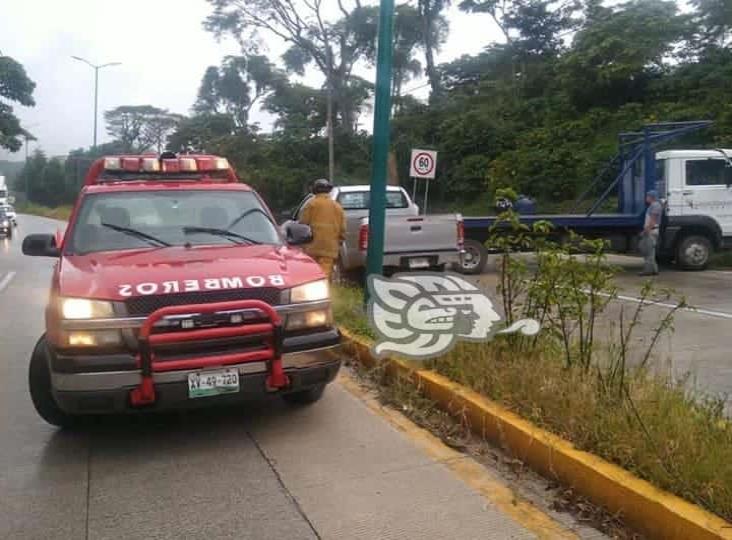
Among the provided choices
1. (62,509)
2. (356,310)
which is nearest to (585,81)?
(356,310)

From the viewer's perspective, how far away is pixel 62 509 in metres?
3.83

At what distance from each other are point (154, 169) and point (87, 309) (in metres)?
2.67

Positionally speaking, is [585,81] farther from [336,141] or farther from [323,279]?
[323,279]

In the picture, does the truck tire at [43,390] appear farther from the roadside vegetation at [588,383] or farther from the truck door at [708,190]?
the truck door at [708,190]

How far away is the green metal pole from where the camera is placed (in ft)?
23.4

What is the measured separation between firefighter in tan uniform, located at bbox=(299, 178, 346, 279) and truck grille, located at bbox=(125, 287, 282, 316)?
438cm

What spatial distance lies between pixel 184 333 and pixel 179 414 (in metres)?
1.32

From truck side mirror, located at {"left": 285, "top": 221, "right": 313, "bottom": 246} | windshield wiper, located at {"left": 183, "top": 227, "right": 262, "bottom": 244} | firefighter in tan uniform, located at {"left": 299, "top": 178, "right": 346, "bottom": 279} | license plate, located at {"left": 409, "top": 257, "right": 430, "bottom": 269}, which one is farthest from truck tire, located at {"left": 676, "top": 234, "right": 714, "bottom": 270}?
windshield wiper, located at {"left": 183, "top": 227, "right": 262, "bottom": 244}

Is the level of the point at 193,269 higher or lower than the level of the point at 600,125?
lower

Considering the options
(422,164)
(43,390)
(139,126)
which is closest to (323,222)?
(43,390)

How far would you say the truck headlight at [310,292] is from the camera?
4.64m

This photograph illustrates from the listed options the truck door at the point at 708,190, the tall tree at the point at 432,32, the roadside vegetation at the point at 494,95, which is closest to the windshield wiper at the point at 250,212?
the truck door at the point at 708,190

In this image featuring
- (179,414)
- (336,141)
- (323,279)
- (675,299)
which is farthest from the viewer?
(336,141)

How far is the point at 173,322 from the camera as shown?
425cm
